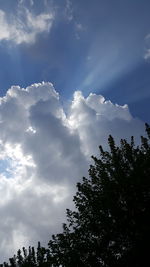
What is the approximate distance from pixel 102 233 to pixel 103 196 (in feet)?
5.60

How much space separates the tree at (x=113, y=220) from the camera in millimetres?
13617

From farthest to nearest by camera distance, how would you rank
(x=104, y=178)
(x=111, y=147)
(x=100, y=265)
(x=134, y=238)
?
(x=111, y=147) → (x=104, y=178) → (x=100, y=265) → (x=134, y=238)

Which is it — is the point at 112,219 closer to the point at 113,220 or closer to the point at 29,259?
the point at 113,220

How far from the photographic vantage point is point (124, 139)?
17766 millimetres

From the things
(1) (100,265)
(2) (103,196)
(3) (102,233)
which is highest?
(2) (103,196)

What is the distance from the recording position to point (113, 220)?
1412cm

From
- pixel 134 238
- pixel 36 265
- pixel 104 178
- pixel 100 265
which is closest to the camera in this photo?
pixel 134 238

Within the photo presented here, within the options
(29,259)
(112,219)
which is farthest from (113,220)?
(29,259)

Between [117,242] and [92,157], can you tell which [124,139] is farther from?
[117,242]

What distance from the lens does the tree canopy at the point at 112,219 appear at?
13633 mm

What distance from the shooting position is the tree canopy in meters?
13.6

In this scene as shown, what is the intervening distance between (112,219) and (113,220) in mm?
80

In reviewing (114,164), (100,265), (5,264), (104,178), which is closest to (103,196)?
(104,178)

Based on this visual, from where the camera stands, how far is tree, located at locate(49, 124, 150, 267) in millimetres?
13617
